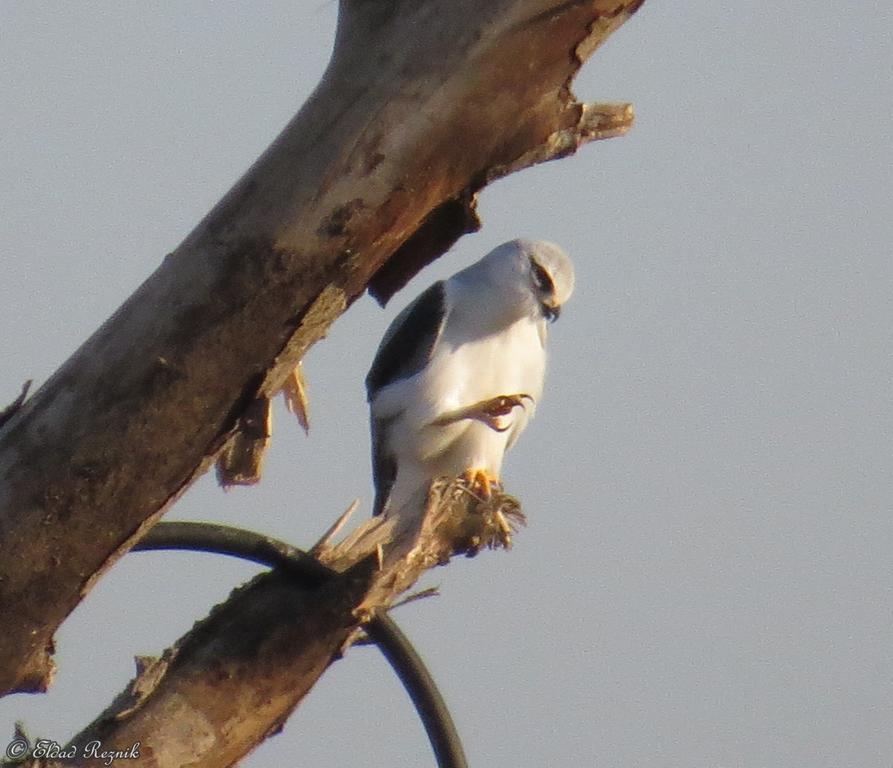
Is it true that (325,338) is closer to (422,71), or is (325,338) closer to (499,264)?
(422,71)

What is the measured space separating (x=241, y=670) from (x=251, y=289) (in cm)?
114

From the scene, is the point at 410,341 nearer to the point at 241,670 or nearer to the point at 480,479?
the point at 480,479

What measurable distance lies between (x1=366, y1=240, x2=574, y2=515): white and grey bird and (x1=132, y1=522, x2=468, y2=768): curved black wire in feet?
9.88

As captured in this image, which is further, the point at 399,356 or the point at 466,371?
the point at 399,356

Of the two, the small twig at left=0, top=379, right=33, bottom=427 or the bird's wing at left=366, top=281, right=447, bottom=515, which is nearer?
the small twig at left=0, top=379, right=33, bottom=427

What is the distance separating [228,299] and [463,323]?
4223 mm

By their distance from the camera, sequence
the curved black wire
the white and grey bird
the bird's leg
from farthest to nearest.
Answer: the white and grey bird
the bird's leg
the curved black wire

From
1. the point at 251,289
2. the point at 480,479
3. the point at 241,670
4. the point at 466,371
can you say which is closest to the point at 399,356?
the point at 466,371

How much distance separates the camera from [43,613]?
13.3ft

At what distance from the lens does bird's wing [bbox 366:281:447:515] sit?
8203 millimetres

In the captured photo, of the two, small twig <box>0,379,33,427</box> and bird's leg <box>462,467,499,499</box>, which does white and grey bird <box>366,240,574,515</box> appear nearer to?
bird's leg <box>462,467,499,499</box>

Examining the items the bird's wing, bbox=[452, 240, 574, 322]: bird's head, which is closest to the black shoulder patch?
the bird's wing

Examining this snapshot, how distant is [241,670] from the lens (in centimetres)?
431

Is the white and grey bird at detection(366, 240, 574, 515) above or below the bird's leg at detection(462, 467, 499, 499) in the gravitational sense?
above
